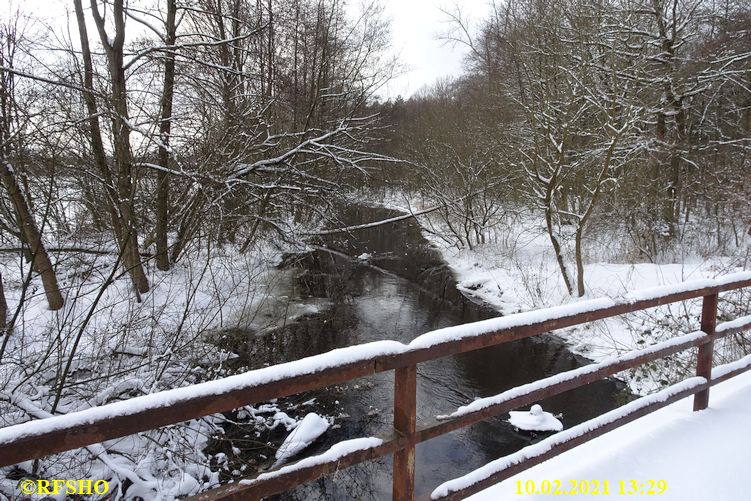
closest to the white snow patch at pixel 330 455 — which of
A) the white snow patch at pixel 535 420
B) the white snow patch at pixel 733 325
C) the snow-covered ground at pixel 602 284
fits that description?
the snow-covered ground at pixel 602 284

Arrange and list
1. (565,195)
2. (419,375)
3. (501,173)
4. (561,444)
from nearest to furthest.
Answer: (561,444)
(419,375)
(565,195)
(501,173)

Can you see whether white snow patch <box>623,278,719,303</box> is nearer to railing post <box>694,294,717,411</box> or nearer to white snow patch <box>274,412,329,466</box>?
railing post <box>694,294,717,411</box>

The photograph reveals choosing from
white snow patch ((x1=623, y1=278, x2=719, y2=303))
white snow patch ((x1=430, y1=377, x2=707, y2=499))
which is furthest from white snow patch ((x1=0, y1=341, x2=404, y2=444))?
white snow patch ((x1=623, y1=278, x2=719, y2=303))

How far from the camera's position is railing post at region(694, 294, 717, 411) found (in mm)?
3018

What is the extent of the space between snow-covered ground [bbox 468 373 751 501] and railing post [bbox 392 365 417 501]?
0.60m

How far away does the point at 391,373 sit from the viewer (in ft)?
27.1

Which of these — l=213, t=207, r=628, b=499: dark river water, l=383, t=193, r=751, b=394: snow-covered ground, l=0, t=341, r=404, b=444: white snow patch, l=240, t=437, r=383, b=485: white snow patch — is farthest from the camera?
l=383, t=193, r=751, b=394: snow-covered ground

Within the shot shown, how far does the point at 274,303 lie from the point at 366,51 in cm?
1142

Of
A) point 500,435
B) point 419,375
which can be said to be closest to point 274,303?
point 419,375

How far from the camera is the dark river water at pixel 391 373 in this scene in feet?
18.3

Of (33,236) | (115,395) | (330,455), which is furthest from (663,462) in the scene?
(33,236)

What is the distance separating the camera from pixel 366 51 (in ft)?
59.1

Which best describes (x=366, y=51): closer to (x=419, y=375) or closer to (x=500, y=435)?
(x=419, y=375)

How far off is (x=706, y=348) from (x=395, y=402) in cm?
251
